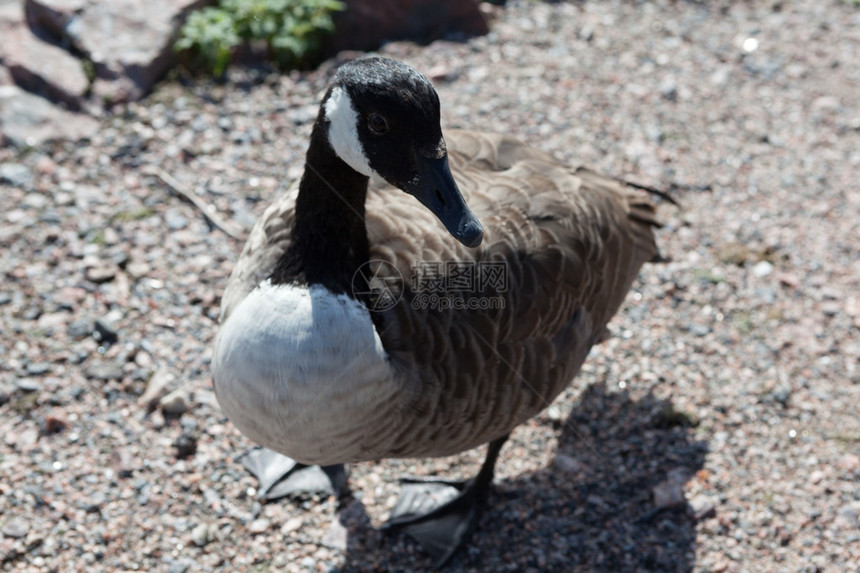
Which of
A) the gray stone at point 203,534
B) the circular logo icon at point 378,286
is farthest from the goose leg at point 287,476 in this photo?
the circular logo icon at point 378,286

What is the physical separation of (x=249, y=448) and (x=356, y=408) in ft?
4.10

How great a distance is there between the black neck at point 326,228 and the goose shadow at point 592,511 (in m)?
1.40

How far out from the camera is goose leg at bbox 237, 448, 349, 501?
421 centimetres

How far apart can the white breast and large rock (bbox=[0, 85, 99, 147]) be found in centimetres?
291

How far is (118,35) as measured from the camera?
595 centimetres

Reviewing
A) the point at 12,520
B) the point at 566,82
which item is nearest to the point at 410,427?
the point at 12,520

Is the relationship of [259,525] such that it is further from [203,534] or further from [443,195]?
[443,195]

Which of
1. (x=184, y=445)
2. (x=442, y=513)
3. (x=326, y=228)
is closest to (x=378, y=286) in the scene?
(x=326, y=228)

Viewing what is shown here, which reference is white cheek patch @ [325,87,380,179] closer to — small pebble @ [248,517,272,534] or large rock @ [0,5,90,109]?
small pebble @ [248,517,272,534]

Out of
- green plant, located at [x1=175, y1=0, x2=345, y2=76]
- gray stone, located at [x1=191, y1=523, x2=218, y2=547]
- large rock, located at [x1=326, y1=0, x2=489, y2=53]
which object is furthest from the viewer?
large rock, located at [x1=326, y1=0, x2=489, y2=53]

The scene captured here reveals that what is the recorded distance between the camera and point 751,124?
620 centimetres

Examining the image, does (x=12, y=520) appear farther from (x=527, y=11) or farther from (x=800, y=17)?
(x=800, y=17)

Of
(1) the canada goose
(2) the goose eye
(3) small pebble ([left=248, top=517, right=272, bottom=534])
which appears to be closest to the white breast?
(1) the canada goose

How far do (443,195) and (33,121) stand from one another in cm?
368
